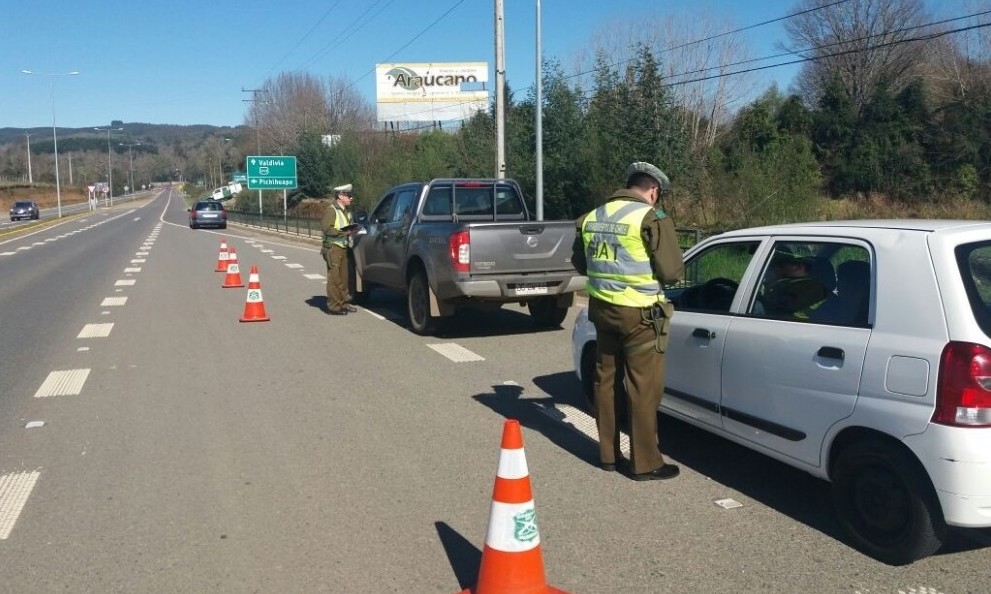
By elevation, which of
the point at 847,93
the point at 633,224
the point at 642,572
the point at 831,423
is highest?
the point at 847,93

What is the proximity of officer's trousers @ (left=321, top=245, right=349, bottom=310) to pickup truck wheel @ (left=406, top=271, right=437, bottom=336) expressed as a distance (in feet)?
6.07

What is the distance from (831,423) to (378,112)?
72.9m

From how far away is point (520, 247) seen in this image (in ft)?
35.1

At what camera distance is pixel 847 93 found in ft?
169

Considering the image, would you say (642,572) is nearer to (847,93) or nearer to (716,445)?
(716,445)

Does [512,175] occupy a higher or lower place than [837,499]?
higher

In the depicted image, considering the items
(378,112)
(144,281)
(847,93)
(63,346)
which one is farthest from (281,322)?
(378,112)

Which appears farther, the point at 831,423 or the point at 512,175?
the point at 512,175

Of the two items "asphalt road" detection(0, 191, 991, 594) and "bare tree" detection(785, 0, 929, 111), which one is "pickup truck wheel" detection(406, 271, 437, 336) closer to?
"asphalt road" detection(0, 191, 991, 594)

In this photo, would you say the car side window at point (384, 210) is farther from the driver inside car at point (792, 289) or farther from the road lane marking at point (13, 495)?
the driver inside car at point (792, 289)

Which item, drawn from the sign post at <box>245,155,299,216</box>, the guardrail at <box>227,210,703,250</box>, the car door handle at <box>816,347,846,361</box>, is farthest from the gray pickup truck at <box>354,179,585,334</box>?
the sign post at <box>245,155,299,216</box>

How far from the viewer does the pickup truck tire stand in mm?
11938

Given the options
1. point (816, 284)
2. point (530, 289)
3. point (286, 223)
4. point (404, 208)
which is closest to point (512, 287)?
point (530, 289)

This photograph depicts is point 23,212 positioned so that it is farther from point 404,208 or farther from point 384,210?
point 404,208
